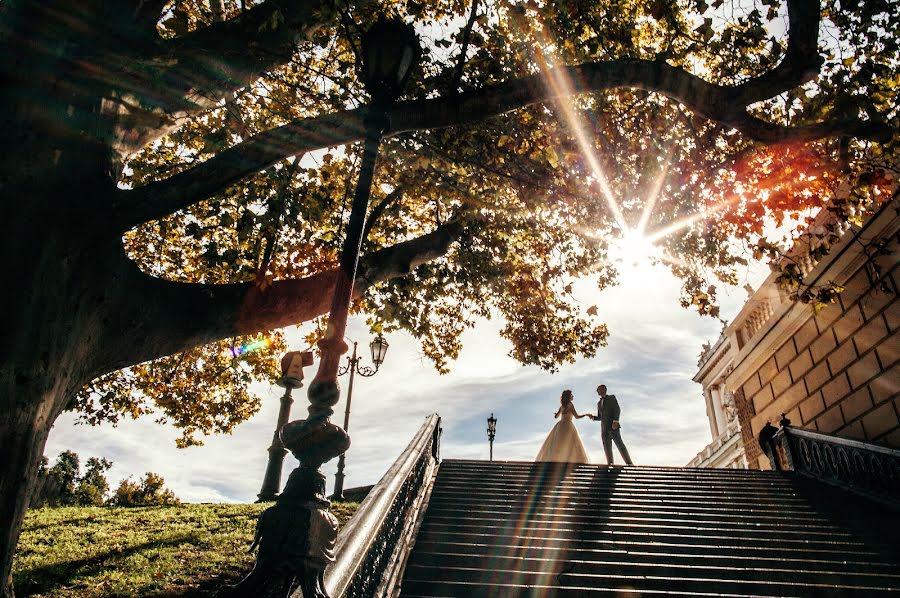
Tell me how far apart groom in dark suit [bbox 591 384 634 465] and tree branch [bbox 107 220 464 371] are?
7263 millimetres

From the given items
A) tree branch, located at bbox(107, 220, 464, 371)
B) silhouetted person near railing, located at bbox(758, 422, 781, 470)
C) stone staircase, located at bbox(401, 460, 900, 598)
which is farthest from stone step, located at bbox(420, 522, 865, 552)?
silhouetted person near railing, located at bbox(758, 422, 781, 470)

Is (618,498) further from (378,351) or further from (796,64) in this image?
(378,351)

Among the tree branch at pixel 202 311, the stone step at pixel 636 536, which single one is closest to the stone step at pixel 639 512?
the stone step at pixel 636 536

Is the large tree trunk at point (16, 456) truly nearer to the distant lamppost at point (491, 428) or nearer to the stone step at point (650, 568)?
the stone step at point (650, 568)

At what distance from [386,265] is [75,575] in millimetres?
5016

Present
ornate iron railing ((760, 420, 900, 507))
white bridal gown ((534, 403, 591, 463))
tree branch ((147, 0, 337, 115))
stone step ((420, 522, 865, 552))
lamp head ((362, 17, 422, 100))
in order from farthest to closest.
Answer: white bridal gown ((534, 403, 591, 463))
ornate iron railing ((760, 420, 900, 507))
stone step ((420, 522, 865, 552))
tree branch ((147, 0, 337, 115))
lamp head ((362, 17, 422, 100))

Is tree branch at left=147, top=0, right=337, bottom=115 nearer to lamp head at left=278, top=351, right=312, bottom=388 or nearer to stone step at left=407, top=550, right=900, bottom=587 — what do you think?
stone step at left=407, top=550, right=900, bottom=587

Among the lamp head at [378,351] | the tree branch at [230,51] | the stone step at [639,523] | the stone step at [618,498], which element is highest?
the tree branch at [230,51]

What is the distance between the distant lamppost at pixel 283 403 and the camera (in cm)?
1123

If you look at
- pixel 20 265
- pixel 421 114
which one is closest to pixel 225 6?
pixel 421 114

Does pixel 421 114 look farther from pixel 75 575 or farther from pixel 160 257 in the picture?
pixel 160 257

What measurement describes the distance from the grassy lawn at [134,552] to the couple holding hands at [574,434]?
4367 millimetres

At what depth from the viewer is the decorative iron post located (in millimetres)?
2564

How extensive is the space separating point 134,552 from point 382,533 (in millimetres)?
3999
